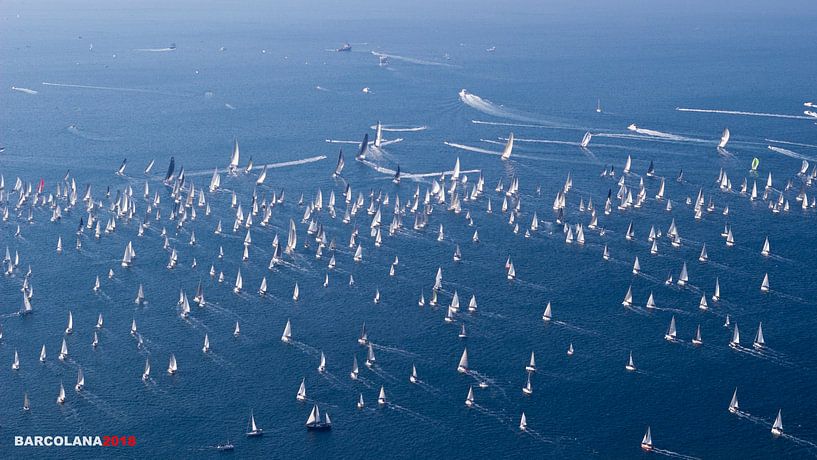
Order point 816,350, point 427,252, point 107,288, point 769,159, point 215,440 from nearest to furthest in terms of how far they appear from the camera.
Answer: point 215,440, point 816,350, point 107,288, point 427,252, point 769,159

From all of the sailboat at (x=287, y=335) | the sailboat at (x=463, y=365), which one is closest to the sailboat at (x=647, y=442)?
the sailboat at (x=463, y=365)

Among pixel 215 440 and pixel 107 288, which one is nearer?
pixel 215 440

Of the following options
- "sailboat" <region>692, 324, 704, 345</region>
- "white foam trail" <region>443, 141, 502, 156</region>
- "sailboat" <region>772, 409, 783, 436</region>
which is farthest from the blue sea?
"white foam trail" <region>443, 141, 502, 156</region>

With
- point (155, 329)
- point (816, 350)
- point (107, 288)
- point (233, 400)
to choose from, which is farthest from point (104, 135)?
point (816, 350)

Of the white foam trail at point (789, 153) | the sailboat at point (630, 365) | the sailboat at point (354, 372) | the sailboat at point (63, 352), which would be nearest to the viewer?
the sailboat at point (354, 372)

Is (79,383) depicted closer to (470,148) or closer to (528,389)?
(528,389)

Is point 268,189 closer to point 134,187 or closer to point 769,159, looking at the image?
point 134,187

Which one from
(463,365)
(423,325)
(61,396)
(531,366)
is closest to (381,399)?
(463,365)

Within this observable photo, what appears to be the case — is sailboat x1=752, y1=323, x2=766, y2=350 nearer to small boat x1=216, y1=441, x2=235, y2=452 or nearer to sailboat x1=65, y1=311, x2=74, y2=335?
small boat x1=216, y1=441, x2=235, y2=452

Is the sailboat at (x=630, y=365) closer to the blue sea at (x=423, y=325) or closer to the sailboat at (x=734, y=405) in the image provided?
the blue sea at (x=423, y=325)

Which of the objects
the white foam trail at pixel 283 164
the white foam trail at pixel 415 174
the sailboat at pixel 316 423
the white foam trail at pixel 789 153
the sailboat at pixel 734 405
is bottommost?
the sailboat at pixel 316 423

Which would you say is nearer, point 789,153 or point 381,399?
point 381,399
